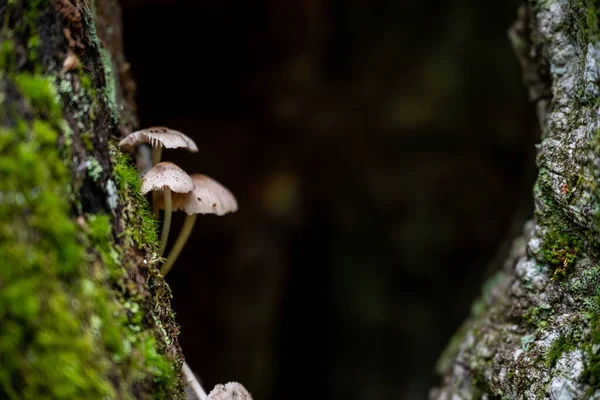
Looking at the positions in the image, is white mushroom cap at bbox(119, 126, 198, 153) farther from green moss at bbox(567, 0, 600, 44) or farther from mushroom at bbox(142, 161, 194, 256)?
green moss at bbox(567, 0, 600, 44)

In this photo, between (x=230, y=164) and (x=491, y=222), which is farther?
(x=491, y=222)

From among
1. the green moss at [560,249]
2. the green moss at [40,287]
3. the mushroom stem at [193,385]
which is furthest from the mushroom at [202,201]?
the green moss at [560,249]

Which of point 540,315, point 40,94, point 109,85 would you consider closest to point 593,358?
point 540,315

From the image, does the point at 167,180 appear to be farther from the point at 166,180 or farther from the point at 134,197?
the point at 134,197

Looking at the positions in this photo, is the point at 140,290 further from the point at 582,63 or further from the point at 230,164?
the point at 230,164

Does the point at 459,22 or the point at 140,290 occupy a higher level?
the point at 459,22

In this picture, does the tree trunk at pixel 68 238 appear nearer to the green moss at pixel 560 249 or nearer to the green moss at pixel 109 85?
the green moss at pixel 109 85

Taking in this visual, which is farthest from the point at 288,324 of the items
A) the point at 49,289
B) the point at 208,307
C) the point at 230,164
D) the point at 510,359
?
the point at 49,289
